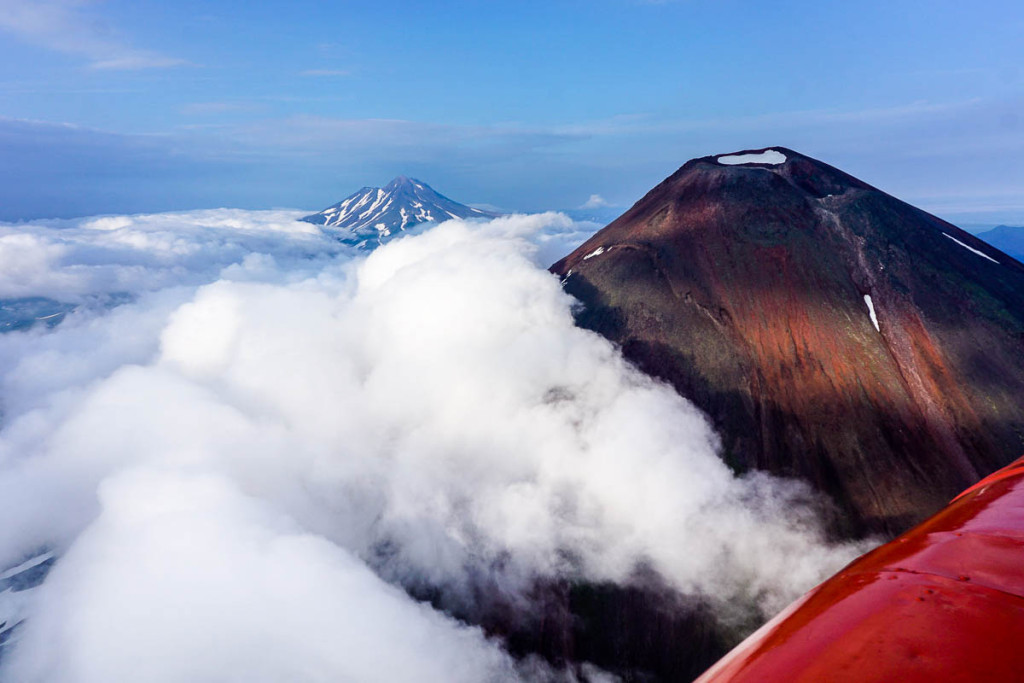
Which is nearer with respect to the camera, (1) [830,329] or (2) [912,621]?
(2) [912,621]

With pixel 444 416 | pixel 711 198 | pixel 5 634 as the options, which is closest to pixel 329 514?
pixel 444 416

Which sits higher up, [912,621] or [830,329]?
[912,621]

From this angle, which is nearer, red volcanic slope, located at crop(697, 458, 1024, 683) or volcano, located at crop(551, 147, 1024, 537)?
red volcanic slope, located at crop(697, 458, 1024, 683)

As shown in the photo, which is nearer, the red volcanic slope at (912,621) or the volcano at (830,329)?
the red volcanic slope at (912,621)

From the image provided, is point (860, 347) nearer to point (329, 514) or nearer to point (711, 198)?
point (711, 198)
